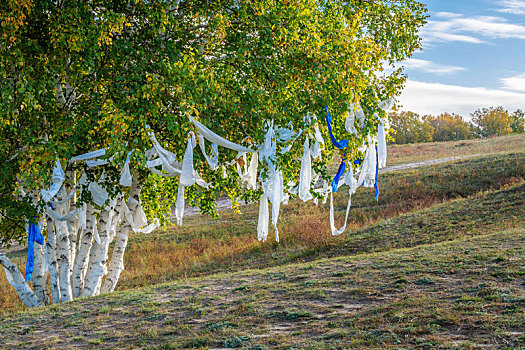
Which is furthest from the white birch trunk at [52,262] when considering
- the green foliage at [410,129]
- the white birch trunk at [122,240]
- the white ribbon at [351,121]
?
the green foliage at [410,129]

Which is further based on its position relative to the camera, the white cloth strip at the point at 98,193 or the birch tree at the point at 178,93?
the white cloth strip at the point at 98,193

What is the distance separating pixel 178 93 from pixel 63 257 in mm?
5445

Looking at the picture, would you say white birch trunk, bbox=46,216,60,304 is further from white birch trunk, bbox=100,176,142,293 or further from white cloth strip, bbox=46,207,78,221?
white birch trunk, bbox=100,176,142,293

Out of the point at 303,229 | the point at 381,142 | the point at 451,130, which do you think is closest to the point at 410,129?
the point at 451,130

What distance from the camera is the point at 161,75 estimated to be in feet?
32.1

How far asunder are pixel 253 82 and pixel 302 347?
5.46 metres

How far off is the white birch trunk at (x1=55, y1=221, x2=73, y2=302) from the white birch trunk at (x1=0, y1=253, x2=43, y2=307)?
84 cm

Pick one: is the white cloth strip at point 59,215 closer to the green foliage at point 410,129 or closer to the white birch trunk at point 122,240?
the white birch trunk at point 122,240

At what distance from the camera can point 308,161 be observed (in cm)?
1093

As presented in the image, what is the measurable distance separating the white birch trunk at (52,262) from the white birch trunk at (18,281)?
1.92ft

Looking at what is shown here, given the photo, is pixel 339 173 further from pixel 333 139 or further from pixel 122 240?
pixel 122 240

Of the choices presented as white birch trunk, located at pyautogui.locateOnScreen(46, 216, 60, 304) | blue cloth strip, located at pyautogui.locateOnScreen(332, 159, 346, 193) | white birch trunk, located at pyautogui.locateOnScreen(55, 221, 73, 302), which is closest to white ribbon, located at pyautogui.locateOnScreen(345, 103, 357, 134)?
blue cloth strip, located at pyautogui.locateOnScreen(332, 159, 346, 193)

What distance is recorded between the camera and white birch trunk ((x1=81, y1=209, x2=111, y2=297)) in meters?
12.1

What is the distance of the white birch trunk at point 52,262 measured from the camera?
12.0 metres
